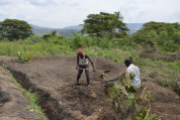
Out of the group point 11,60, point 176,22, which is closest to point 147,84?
point 176,22

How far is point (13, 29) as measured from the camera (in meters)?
29.6

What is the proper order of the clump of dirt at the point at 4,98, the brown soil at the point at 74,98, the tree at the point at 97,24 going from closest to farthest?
the brown soil at the point at 74,98
the clump of dirt at the point at 4,98
the tree at the point at 97,24

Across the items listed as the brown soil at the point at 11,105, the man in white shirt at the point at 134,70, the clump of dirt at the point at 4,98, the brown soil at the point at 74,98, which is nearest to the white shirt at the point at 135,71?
the man in white shirt at the point at 134,70

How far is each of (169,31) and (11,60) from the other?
1109 cm

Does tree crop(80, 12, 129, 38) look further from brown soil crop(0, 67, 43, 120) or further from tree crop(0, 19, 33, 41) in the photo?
brown soil crop(0, 67, 43, 120)

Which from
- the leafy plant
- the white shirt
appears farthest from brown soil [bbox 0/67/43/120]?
the leafy plant

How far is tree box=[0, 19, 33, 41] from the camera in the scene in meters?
29.6

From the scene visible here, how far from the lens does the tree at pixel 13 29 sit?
29.6m

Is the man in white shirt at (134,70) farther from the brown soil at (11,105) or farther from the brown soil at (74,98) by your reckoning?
the brown soil at (11,105)

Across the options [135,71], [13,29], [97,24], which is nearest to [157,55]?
[135,71]

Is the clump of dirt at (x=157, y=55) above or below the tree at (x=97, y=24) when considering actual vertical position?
below

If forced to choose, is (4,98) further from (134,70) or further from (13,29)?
(13,29)

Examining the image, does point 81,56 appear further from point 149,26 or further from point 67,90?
point 149,26

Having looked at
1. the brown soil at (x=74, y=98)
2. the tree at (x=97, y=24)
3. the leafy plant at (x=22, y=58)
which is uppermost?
the tree at (x=97, y=24)
